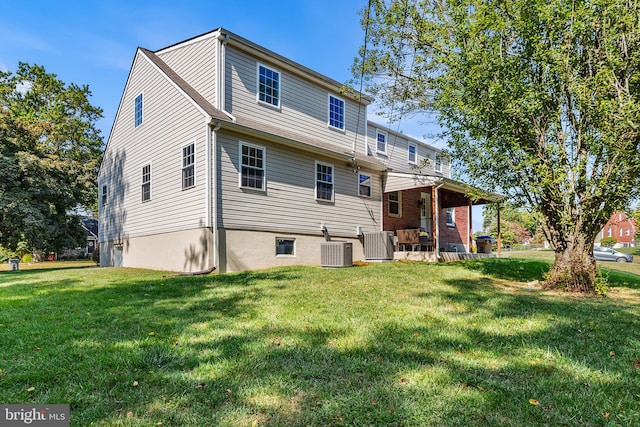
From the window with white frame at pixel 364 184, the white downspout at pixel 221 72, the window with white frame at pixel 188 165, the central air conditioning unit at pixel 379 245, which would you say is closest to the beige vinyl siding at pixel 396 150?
the window with white frame at pixel 364 184

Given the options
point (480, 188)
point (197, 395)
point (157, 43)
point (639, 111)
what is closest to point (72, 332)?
point (197, 395)

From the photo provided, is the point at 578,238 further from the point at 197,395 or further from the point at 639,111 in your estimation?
the point at 197,395

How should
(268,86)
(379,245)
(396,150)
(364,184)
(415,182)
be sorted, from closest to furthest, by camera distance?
(268,86) → (379,245) → (415,182) → (364,184) → (396,150)

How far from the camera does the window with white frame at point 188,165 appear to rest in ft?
34.0

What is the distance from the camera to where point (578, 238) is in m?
7.48

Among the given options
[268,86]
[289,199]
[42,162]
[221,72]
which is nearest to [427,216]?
[289,199]

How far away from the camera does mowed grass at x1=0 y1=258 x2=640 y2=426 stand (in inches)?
89.7

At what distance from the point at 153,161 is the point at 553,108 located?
12001mm

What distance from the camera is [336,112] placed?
14.2m

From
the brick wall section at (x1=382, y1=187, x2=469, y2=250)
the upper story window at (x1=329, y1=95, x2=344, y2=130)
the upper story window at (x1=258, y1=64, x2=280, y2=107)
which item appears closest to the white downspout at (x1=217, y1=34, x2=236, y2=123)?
the upper story window at (x1=258, y1=64, x2=280, y2=107)

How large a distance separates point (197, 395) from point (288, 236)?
892cm

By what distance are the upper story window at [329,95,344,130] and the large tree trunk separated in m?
9.07

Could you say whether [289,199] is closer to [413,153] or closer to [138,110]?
[138,110]

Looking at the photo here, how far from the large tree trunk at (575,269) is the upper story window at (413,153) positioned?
12.3 meters
